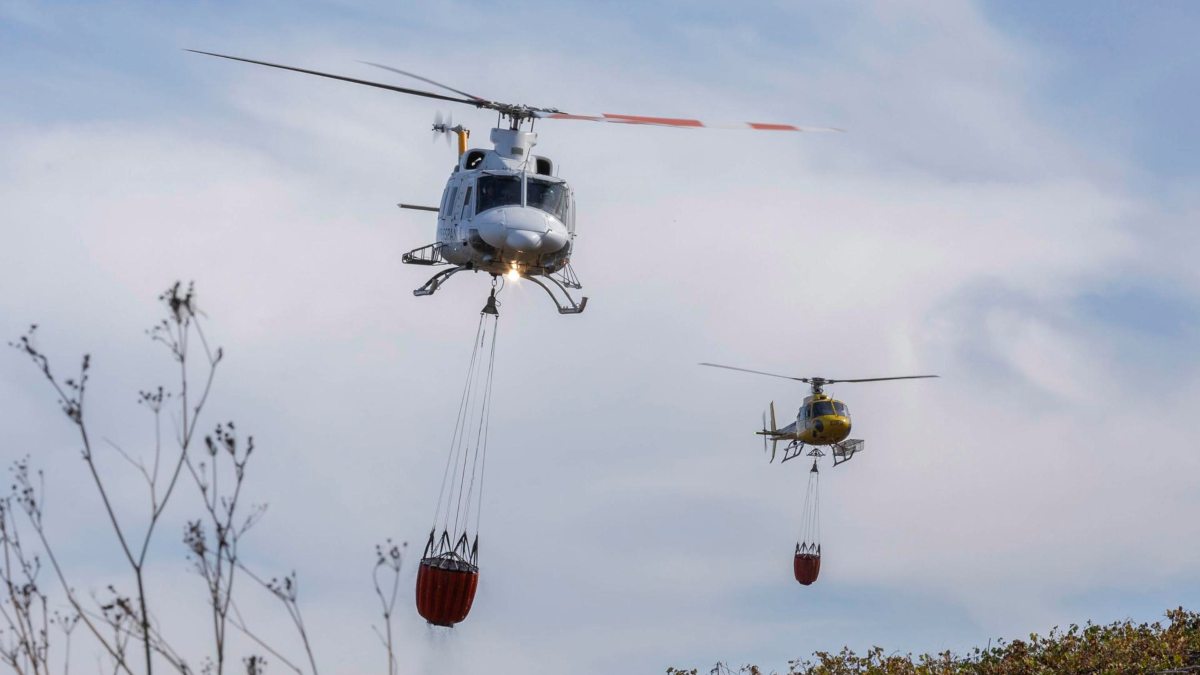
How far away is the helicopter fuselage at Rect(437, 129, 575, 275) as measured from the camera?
99.8 feet

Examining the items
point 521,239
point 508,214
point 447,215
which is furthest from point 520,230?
point 447,215

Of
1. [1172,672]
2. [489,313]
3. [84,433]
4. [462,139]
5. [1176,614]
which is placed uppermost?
[462,139]

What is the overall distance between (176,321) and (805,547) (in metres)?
39.4

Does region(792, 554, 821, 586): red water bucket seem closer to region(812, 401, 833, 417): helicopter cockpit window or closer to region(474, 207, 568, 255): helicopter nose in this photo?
region(812, 401, 833, 417): helicopter cockpit window

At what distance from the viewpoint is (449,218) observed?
105 ft

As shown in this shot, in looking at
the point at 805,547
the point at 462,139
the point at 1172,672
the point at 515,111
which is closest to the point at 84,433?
Result: the point at 1172,672

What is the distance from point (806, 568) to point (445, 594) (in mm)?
21466

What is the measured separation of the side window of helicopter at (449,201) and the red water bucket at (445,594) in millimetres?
7797

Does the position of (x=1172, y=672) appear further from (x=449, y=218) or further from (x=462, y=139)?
(x=462, y=139)

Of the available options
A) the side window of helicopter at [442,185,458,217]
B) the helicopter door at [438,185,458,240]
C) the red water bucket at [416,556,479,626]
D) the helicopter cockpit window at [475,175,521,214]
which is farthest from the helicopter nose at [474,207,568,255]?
A: the red water bucket at [416,556,479,626]

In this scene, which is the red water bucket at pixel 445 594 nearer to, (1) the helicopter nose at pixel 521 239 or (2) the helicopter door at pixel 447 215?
(1) the helicopter nose at pixel 521 239

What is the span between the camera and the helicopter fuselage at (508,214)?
30.4 metres

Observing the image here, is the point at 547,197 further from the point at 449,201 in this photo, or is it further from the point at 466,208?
the point at 449,201

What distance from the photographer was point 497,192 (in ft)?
102
